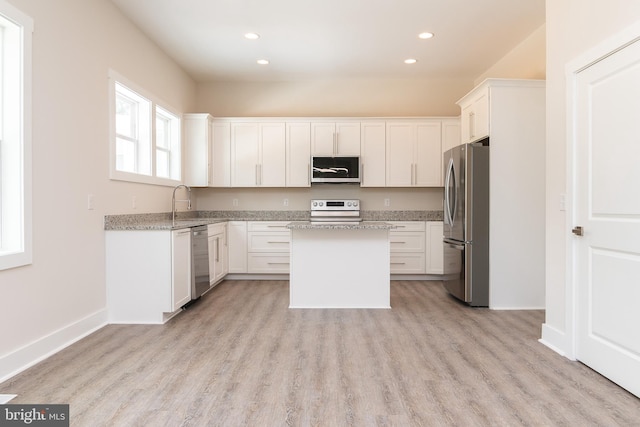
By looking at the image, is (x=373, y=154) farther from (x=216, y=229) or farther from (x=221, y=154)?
(x=216, y=229)

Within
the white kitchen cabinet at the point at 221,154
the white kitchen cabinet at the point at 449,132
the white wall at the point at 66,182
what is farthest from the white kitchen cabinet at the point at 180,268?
the white kitchen cabinet at the point at 449,132

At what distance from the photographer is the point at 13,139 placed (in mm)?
2518

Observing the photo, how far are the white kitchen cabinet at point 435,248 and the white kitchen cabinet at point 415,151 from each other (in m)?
0.61

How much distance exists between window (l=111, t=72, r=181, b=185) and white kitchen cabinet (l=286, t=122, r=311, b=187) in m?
1.61

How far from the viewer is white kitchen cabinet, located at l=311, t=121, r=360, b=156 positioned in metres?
5.72

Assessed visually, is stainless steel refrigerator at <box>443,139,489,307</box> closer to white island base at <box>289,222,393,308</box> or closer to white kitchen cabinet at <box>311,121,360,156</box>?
white island base at <box>289,222,393,308</box>

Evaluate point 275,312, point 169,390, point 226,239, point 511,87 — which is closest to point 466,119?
point 511,87

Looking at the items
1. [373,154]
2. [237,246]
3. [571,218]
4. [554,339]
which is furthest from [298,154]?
[554,339]

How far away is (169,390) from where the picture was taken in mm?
2229

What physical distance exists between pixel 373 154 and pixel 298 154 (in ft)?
3.61

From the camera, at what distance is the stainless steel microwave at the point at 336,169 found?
5.63 m

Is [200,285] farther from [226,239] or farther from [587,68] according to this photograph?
[587,68]

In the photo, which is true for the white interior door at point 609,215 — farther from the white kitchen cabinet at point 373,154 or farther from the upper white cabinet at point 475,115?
the white kitchen cabinet at point 373,154

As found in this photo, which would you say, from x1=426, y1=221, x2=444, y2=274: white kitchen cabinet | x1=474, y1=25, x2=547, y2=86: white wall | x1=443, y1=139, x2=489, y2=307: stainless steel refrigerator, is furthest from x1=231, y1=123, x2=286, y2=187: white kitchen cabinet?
x1=474, y1=25, x2=547, y2=86: white wall
